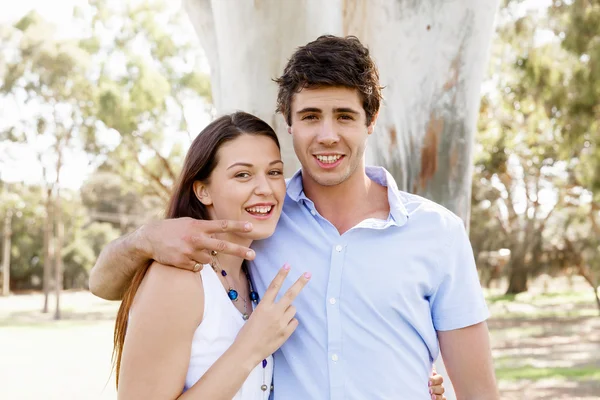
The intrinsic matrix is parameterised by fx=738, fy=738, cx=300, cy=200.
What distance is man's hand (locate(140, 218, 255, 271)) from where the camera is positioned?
6.68 feet

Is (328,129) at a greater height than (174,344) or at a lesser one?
greater

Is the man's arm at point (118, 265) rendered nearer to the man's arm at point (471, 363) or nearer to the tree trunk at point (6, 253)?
the man's arm at point (471, 363)

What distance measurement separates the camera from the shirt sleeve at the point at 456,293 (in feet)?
7.42

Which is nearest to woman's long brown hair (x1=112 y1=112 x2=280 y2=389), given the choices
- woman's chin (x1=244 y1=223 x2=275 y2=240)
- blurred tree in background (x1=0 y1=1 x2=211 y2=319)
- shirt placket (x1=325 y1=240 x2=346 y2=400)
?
woman's chin (x1=244 y1=223 x2=275 y2=240)

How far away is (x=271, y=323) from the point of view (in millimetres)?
2143

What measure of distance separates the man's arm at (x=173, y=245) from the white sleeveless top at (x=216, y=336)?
0.13 meters

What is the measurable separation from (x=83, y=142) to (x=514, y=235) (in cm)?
1691

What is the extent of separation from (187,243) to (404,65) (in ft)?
5.15

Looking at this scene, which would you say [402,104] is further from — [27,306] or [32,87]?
[27,306]

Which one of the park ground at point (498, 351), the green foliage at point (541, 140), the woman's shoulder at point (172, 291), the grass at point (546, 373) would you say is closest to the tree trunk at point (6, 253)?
the park ground at point (498, 351)

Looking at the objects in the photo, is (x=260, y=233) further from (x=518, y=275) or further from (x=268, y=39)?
(x=518, y=275)

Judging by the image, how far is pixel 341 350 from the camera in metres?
2.22

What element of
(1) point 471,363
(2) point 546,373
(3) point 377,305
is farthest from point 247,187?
(2) point 546,373

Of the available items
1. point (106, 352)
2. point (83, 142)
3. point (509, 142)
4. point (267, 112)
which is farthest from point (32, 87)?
point (267, 112)
